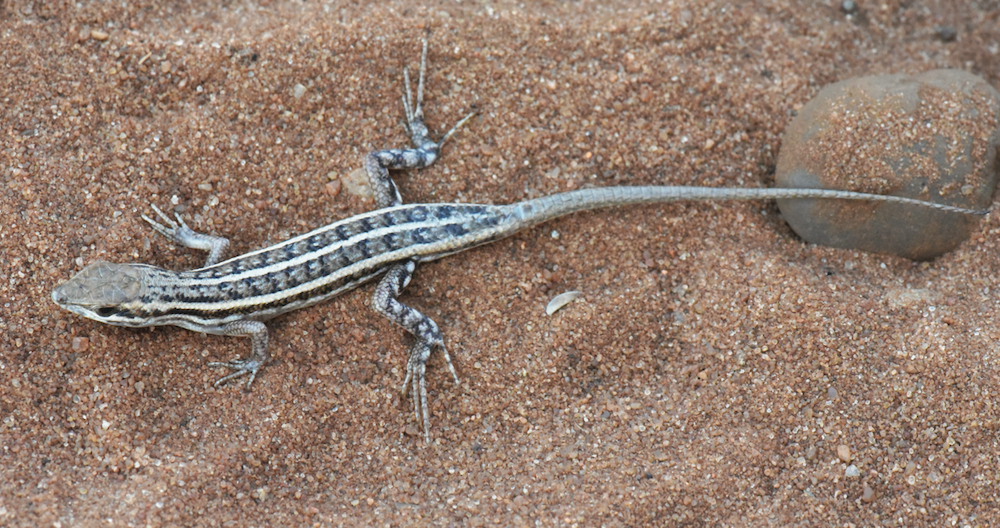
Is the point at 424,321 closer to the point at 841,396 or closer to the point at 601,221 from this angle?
the point at 601,221

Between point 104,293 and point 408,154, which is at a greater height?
point 408,154

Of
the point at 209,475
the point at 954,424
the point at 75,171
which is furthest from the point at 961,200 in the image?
the point at 75,171

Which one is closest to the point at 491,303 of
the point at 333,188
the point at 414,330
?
the point at 414,330

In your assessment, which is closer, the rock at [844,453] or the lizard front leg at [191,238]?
the rock at [844,453]

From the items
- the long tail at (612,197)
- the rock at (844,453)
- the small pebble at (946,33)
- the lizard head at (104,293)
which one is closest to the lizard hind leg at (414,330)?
the long tail at (612,197)

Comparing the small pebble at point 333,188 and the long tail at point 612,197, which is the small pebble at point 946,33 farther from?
the small pebble at point 333,188

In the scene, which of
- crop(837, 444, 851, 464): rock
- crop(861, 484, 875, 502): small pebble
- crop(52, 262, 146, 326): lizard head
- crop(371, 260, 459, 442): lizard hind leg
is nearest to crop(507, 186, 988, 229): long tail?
crop(371, 260, 459, 442): lizard hind leg

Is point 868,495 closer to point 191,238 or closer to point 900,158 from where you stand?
point 900,158
